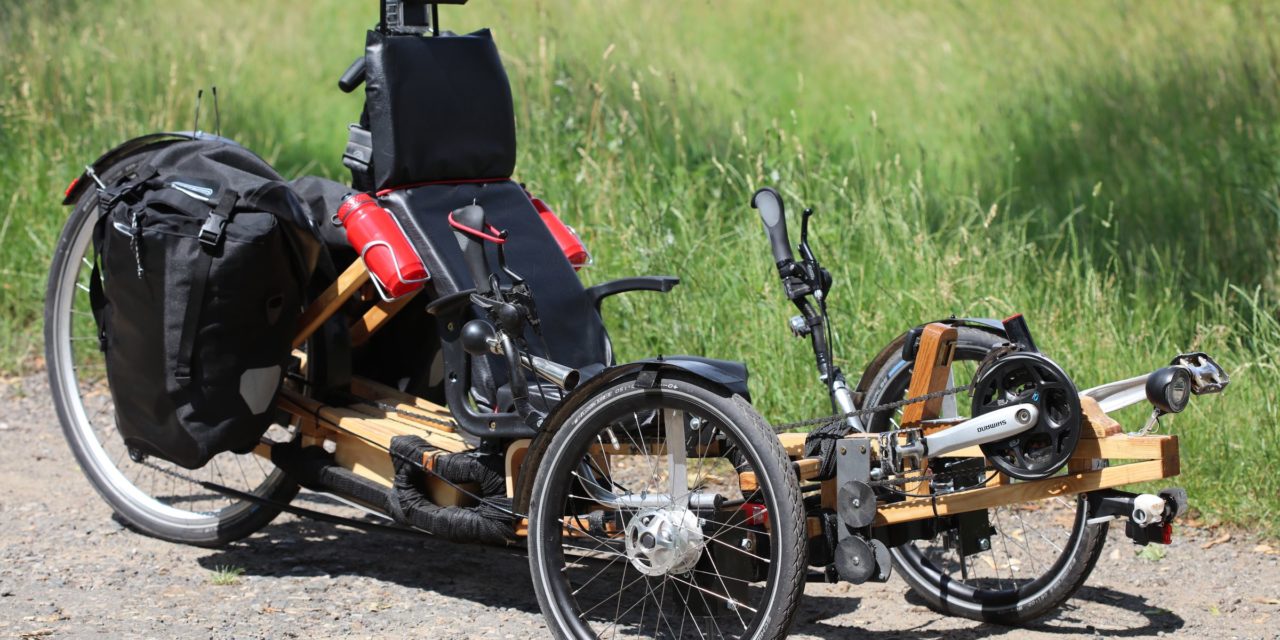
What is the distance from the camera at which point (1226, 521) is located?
17.6ft

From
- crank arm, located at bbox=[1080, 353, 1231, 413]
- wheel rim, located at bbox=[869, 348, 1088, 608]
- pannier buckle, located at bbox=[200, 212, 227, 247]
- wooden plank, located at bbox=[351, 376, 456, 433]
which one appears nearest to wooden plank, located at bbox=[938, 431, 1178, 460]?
crank arm, located at bbox=[1080, 353, 1231, 413]

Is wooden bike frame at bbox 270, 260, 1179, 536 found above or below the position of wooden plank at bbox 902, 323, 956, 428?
below

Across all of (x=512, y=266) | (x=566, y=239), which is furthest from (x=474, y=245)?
(x=566, y=239)

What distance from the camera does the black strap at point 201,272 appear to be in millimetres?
4496

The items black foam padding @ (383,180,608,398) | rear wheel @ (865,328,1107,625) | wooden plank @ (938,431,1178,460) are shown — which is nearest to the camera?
wooden plank @ (938,431,1178,460)

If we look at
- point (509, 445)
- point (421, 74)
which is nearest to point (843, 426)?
point (509, 445)

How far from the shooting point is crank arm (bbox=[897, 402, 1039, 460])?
3.73 metres

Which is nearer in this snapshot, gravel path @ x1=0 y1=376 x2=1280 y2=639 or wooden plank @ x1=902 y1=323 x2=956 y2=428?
wooden plank @ x1=902 y1=323 x2=956 y2=428

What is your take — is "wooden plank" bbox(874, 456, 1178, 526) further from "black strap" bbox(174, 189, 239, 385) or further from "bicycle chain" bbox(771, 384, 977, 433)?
"black strap" bbox(174, 189, 239, 385)

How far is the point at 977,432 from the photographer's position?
3805 millimetres

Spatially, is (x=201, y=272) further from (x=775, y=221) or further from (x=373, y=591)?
(x=775, y=221)

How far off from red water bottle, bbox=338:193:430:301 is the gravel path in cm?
84

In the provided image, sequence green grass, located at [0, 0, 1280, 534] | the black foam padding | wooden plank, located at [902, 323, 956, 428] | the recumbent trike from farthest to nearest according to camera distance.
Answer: green grass, located at [0, 0, 1280, 534]
the black foam padding
wooden plank, located at [902, 323, 956, 428]
the recumbent trike

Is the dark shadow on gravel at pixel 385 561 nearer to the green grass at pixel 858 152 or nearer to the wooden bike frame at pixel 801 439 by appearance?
the wooden bike frame at pixel 801 439
